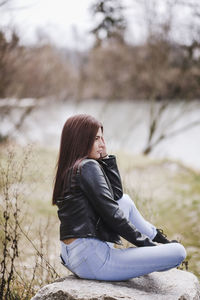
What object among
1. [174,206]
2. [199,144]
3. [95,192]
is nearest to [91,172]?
[95,192]

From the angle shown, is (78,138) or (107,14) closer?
(78,138)

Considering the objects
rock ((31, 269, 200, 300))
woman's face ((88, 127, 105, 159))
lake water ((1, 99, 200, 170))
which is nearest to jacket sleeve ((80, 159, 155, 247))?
woman's face ((88, 127, 105, 159))

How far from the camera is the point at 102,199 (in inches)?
73.5

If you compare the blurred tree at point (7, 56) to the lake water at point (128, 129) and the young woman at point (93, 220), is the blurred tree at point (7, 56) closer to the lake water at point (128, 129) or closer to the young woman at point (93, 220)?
the lake water at point (128, 129)

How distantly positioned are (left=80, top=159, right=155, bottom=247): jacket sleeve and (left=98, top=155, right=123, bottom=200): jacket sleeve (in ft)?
0.45

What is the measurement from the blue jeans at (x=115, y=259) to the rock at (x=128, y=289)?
2.7 inches

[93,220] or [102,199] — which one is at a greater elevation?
[102,199]

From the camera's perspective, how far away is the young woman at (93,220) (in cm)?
190

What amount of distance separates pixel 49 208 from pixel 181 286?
4.10 metres

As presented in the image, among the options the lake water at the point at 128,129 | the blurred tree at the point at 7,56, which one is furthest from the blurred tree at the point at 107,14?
the lake water at the point at 128,129

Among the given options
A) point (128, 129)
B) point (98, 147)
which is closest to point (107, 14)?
point (98, 147)

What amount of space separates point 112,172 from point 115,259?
52 cm

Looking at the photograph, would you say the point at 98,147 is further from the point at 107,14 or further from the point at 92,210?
the point at 107,14

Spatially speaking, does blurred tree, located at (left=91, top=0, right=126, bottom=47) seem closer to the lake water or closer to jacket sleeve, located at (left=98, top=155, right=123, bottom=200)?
jacket sleeve, located at (left=98, top=155, right=123, bottom=200)
